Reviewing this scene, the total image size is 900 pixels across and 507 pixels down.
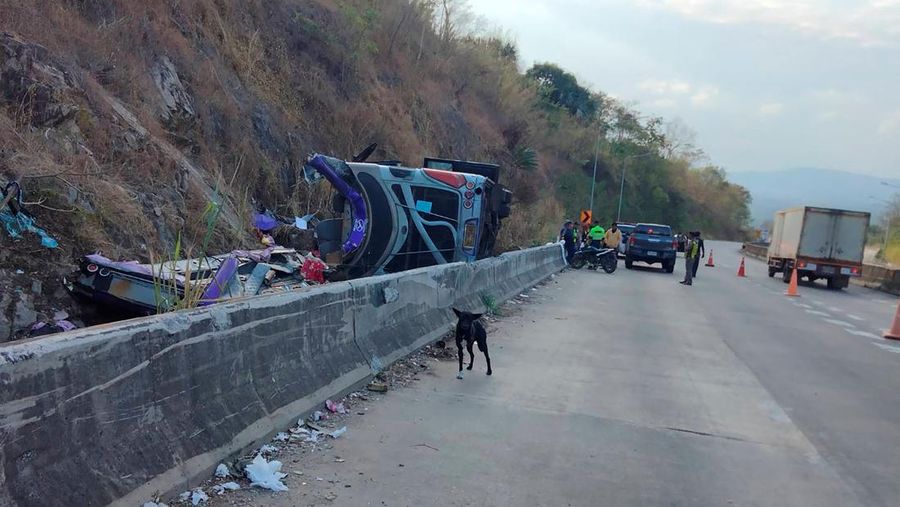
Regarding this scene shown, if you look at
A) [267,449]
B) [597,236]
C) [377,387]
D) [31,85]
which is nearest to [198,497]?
[267,449]

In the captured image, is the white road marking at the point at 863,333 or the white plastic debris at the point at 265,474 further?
the white road marking at the point at 863,333

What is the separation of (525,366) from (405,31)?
28.0 m

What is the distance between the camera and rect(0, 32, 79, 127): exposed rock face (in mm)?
10750

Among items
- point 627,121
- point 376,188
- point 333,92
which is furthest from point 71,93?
point 627,121

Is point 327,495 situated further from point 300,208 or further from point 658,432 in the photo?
point 300,208

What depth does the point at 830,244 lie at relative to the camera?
1184 inches

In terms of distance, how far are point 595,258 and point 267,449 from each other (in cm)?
2420

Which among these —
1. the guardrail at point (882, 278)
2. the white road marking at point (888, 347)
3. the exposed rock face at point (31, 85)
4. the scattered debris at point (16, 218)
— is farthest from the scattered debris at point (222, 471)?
the guardrail at point (882, 278)

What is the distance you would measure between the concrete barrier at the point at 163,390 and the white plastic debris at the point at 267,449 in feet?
0.24

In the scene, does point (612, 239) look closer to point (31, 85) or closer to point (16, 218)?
point (31, 85)

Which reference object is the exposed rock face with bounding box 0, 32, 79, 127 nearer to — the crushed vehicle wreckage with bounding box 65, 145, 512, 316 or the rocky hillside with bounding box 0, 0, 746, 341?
the rocky hillside with bounding box 0, 0, 746, 341

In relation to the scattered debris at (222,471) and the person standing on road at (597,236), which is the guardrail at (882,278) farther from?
the scattered debris at (222,471)

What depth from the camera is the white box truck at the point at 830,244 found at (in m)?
29.6

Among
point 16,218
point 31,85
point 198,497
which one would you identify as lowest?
point 198,497
